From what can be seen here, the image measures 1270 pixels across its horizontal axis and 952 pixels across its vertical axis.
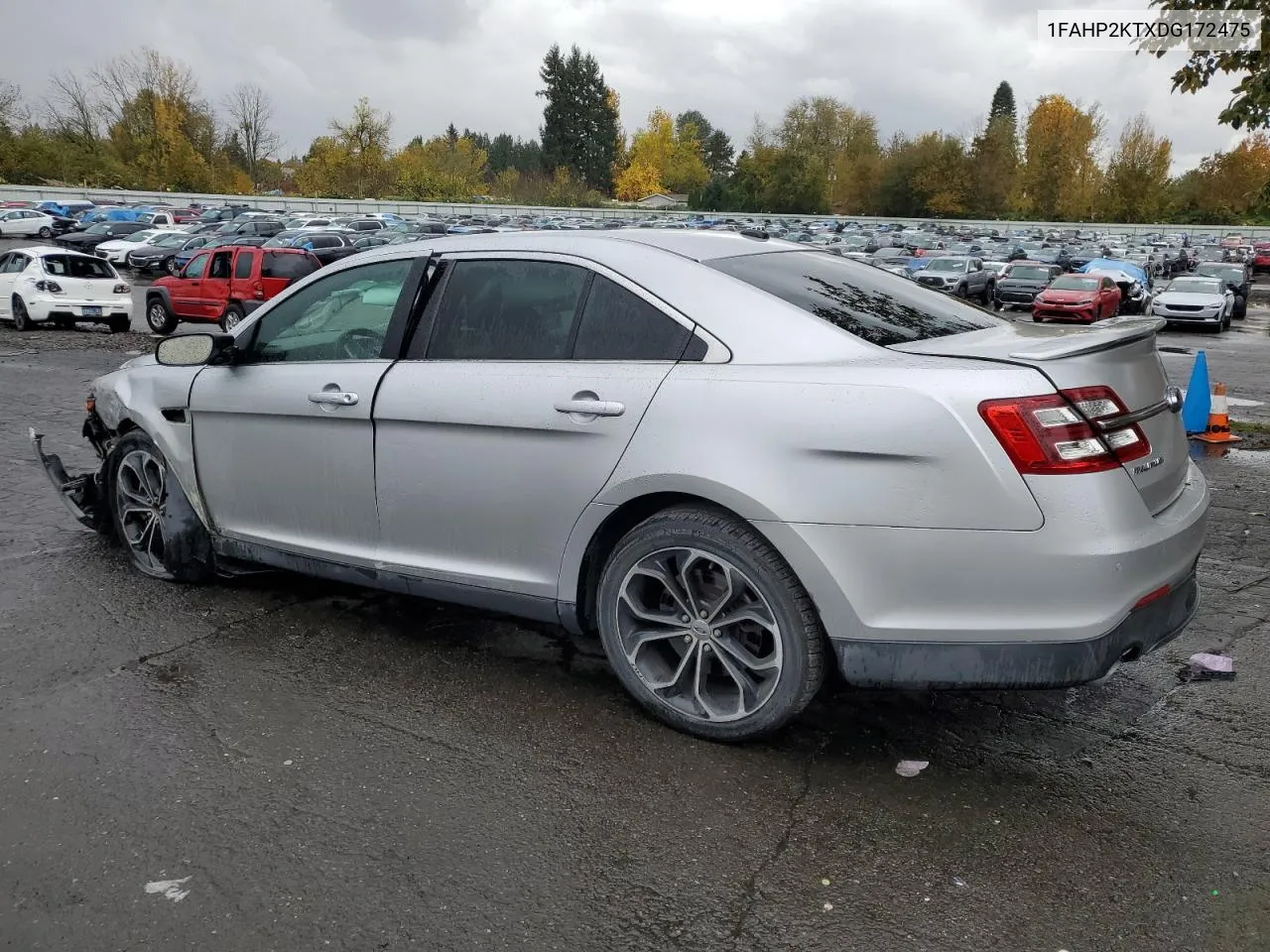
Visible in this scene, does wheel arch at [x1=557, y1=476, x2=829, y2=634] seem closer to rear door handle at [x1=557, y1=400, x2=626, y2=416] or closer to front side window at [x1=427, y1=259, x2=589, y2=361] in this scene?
rear door handle at [x1=557, y1=400, x2=626, y2=416]

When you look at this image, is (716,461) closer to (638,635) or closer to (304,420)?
(638,635)

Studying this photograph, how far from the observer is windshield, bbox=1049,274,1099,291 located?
26234mm

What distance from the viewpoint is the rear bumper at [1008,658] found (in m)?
2.96

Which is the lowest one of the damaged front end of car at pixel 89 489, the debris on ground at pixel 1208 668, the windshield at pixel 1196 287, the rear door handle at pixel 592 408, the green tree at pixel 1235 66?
the debris on ground at pixel 1208 668

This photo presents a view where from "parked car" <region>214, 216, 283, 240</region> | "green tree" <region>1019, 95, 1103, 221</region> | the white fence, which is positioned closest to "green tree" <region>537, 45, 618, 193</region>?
the white fence

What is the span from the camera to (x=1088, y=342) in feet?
10.7

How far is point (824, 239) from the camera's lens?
60.1 m

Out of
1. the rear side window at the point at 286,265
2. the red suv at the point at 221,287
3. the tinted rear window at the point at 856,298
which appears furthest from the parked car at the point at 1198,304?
the tinted rear window at the point at 856,298

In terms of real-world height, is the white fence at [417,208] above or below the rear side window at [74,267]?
above

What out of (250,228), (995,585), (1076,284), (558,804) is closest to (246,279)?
(1076,284)

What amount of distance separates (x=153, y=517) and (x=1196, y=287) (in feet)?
91.5

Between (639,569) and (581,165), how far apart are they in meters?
121

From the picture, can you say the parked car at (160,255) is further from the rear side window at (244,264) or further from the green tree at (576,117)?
the green tree at (576,117)

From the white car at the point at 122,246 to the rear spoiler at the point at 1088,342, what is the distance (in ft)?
135
